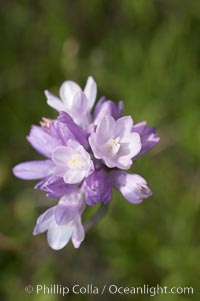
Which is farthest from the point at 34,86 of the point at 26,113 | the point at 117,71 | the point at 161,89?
the point at 161,89

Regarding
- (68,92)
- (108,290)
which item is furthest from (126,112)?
(68,92)

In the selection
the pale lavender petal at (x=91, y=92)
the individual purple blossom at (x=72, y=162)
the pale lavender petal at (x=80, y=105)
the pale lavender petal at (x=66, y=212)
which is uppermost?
the pale lavender petal at (x=91, y=92)

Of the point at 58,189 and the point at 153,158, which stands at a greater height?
the point at 153,158

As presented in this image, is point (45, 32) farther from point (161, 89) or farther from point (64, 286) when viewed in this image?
point (64, 286)

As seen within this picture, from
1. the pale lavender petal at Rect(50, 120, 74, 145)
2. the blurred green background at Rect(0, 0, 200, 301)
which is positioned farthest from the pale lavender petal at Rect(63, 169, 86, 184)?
the blurred green background at Rect(0, 0, 200, 301)

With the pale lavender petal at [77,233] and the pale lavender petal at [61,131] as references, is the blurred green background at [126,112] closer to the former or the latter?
the pale lavender petal at [77,233]

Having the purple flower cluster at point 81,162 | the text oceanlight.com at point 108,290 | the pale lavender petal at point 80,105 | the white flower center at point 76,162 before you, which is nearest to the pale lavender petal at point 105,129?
the purple flower cluster at point 81,162

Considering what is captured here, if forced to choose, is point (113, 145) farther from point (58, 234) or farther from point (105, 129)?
point (58, 234)
